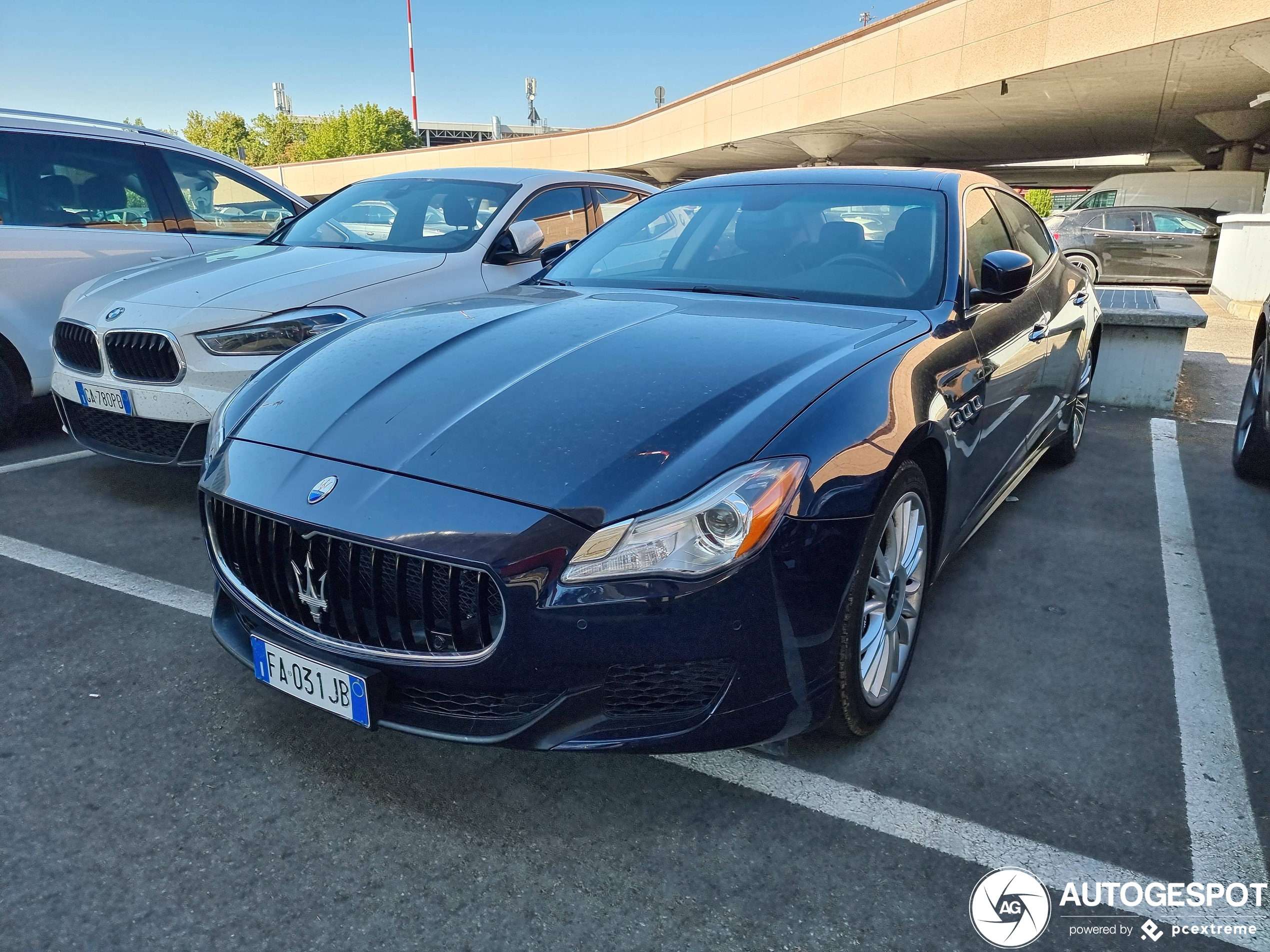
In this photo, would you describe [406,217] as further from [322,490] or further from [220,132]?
[220,132]

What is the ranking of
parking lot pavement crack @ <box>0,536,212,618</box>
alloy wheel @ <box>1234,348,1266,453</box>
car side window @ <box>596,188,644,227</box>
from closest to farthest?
parking lot pavement crack @ <box>0,536,212,618</box> → alloy wheel @ <box>1234,348,1266,453</box> → car side window @ <box>596,188,644,227</box>

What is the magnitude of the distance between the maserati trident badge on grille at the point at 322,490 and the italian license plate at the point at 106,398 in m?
2.56

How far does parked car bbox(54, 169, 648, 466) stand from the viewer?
4238 millimetres

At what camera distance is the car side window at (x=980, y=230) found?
3.44 m

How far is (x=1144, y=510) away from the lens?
15.3 ft

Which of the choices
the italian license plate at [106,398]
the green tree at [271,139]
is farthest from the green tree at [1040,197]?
the italian license plate at [106,398]

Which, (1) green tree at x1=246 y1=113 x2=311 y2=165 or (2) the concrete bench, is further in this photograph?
(1) green tree at x1=246 y1=113 x2=311 y2=165

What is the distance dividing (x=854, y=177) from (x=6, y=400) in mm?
4862

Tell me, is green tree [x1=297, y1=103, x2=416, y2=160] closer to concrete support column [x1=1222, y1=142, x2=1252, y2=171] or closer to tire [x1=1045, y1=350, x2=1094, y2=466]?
concrete support column [x1=1222, y1=142, x2=1252, y2=171]

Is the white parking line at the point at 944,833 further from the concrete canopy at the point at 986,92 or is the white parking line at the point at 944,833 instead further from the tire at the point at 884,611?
the concrete canopy at the point at 986,92

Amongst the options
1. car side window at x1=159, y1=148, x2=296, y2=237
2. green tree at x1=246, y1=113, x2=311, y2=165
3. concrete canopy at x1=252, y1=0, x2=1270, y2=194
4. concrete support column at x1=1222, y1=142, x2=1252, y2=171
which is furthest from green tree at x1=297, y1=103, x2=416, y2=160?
car side window at x1=159, y1=148, x2=296, y2=237

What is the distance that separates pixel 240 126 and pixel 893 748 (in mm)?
103467

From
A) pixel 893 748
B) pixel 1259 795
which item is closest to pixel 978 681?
pixel 893 748

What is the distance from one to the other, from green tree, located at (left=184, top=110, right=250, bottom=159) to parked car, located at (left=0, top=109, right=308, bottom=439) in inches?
3662
